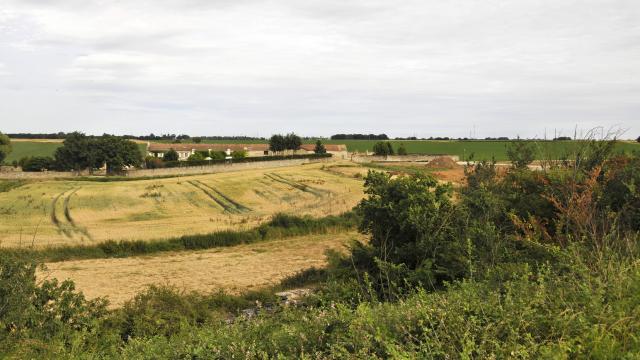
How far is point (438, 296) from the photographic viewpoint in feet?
19.0

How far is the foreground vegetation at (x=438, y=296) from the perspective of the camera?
4.34m

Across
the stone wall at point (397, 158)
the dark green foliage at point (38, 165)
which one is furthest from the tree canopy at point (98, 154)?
the stone wall at point (397, 158)

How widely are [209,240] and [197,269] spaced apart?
5.63 m

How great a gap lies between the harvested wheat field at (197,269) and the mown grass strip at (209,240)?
937 millimetres

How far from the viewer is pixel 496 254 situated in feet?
30.8

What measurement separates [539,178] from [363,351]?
33.0 ft

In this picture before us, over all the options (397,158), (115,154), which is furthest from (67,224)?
(397,158)

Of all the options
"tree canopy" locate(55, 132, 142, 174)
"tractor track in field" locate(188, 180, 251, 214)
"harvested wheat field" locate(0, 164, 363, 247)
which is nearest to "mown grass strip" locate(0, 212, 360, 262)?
"harvested wheat field" locate(0, 164, 363, 247)

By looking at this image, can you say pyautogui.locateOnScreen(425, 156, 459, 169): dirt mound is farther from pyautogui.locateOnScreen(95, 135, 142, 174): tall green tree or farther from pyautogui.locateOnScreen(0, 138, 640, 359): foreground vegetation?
pyautogui.locateOnScreen(0, 138, 640, 359): foreground vegetation

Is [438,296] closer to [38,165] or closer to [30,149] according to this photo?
[38,165]

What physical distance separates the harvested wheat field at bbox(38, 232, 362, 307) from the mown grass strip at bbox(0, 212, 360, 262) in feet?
3.07

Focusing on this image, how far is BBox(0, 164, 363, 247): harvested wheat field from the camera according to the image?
29094mm

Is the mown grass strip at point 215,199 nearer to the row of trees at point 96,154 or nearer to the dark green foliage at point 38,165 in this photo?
the row of trees at point 96,154

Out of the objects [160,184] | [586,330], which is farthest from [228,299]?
[160,184]
